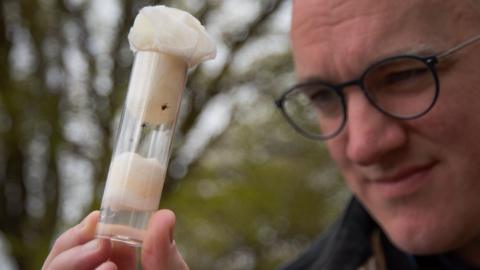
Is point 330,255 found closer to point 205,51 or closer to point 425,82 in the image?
point 425,82

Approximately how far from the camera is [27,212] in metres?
6.19

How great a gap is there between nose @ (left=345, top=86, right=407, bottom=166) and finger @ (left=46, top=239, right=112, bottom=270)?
845 mm

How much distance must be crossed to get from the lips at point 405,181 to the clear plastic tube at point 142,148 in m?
0.85

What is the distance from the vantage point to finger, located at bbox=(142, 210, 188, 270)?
3.92ft

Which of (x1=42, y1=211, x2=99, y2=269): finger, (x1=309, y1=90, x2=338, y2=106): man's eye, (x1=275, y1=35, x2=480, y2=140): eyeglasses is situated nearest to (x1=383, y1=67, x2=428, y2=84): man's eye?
(x1=275, y1=35, x2=480, y2=140): eyeglasses

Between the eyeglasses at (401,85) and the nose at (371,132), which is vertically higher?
the eyeglasses at (401,85)

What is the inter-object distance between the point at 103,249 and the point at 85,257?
1.5 inches

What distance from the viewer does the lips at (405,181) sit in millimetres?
1824

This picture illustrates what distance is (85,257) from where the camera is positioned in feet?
3.99

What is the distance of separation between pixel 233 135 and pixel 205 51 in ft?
20.0

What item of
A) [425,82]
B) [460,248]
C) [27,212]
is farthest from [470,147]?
[27,212]

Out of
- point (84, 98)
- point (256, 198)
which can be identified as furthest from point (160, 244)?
point (256, 198)

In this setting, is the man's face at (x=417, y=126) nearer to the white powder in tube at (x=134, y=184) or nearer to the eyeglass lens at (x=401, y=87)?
the eyeglass lens at (x=401, y=87)

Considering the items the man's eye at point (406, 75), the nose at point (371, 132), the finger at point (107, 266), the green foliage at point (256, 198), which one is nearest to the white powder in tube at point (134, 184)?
the finger at point (107, 266)
